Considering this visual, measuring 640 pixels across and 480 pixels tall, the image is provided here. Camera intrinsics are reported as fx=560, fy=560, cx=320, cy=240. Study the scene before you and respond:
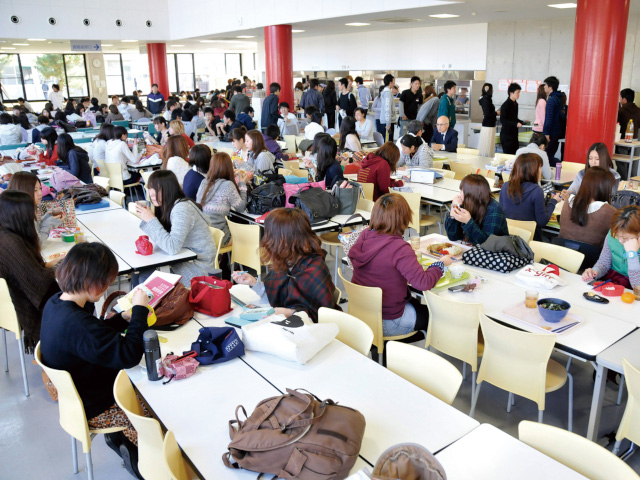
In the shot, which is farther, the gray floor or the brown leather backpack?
the gray floor

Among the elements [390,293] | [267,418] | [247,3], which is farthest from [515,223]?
[247,3]

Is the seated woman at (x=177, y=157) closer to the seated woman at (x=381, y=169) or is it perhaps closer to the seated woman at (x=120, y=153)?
the seated woman at (x=120, y=153)

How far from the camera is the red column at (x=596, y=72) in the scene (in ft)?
21.2

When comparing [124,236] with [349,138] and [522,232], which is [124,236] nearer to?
[522,232]

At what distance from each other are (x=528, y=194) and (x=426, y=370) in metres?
2.75

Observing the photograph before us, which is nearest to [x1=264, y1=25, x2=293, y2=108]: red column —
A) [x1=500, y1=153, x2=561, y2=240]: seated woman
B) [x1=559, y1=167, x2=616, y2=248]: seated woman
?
[x1=500, y1=153, x2=561, y2=240]: seated woman

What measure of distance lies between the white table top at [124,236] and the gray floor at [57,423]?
3.46 ft

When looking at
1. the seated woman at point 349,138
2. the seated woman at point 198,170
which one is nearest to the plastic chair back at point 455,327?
the seated woman at point 198,170

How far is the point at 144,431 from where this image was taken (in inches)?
83.9

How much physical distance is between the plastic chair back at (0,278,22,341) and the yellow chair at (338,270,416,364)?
2.05m

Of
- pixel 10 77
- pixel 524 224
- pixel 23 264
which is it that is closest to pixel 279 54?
pixel 524 224

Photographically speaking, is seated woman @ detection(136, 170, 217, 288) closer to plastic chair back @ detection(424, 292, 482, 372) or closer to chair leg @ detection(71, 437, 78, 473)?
chair leg @ detection(71, 437, 78, 473)

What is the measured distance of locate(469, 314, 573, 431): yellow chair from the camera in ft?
8.87

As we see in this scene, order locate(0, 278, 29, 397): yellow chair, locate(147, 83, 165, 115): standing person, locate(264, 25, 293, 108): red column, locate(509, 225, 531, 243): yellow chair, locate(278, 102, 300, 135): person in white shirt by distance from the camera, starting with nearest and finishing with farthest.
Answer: locate(0, 278, 29, 397): yellow chair < locate(509, 225, 531, 243): yellow chair < locate(278, 102, 300, 135): person in white shirt < locate(264, 25, 293, 108): red column < locate(147, 83, 165, 115): standing person
